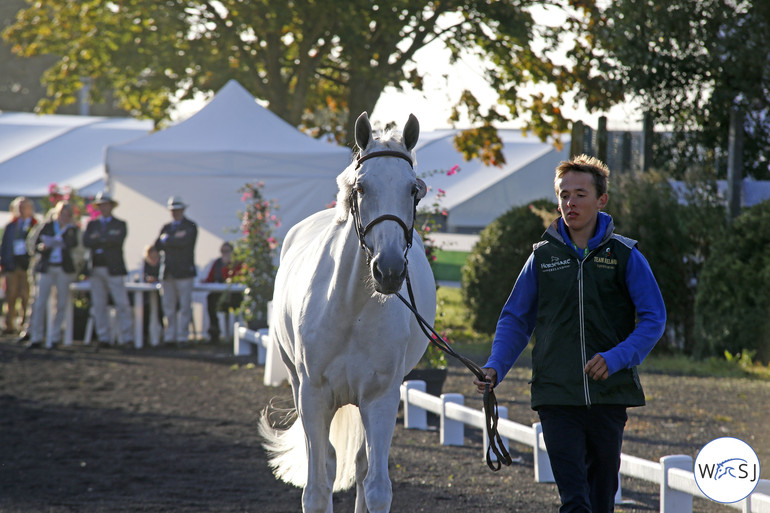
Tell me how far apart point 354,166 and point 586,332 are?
1.23 metres

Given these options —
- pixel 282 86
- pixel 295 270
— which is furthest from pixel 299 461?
pixel 282 86

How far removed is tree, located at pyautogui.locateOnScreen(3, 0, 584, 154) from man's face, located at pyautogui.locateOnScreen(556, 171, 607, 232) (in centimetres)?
1396

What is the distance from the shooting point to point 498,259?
14.9 metres

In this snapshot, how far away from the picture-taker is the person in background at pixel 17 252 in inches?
621

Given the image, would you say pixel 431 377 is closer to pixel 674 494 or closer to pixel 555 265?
pixel 674 494

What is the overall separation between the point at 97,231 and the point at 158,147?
6.27 ft

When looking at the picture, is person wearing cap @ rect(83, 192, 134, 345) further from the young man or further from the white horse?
the young man

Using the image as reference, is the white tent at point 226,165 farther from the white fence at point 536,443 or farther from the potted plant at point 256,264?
the white fence at point 536,443

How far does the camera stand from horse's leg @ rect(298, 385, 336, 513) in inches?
183

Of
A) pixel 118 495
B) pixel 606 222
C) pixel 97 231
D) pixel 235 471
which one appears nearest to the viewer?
pixel 606 222

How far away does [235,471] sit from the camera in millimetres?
7035

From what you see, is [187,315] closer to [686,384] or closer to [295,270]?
[686,384]

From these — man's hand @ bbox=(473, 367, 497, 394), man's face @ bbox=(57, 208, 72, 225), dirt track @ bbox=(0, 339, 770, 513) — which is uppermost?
man's face @ bbox=(57, 208, 72, 225)

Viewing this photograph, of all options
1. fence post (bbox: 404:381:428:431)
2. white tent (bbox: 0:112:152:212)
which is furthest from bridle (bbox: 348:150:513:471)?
white tent (bbox: 0:112:152:212)
